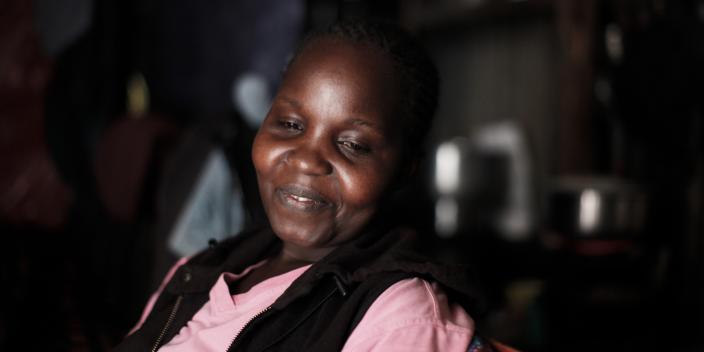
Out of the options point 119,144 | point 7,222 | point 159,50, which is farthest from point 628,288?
point 7,222

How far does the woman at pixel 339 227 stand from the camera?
882 mm

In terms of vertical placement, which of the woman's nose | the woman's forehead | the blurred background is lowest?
the blurred background

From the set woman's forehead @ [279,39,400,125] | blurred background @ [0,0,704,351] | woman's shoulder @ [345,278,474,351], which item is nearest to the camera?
woman's shoulder @ [345,278,474,351]

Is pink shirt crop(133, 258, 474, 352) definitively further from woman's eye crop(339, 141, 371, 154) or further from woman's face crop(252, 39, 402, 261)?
woman's eye crop(339, 141, 371, 154)

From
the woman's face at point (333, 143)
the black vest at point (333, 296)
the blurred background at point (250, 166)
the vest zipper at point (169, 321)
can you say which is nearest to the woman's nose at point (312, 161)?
the woman's face at point (333, 143)

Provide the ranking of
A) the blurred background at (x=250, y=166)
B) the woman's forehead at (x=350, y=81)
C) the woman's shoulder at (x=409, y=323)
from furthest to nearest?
the blurred background at (x=250, y=166) → the woman's forehead at (x=350, y=81) → the woman's shoulder at (x=409, y=323)

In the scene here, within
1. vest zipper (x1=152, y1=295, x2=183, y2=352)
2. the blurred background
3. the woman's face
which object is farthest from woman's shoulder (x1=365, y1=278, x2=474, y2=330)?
the blurred background

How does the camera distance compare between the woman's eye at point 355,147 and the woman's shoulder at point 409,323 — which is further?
the woman's eye at point 355,147

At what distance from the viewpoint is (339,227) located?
3.32ft

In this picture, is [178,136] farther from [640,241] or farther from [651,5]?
[651,5]

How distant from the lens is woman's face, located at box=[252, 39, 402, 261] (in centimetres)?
97

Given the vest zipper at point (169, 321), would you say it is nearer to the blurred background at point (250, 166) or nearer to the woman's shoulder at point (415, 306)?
the woman's shoulder at point (415, 306)

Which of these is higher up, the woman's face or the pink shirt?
the woman's face

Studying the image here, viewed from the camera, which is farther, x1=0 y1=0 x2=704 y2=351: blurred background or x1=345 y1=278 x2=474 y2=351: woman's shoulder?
x1=0 y1=0 x2=704 y2=351: blurred background
